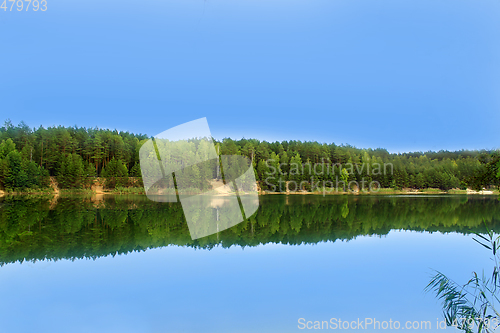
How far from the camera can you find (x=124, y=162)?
2235 inches

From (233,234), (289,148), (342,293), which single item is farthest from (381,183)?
(342,293)

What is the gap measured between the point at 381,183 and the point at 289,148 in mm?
24865

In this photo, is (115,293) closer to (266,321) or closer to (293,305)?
(266,321)

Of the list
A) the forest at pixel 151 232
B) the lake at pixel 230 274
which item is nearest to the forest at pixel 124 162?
the forest at pixel 151 232

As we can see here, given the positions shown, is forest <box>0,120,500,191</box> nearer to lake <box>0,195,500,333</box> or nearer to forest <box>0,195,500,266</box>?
forest <box>0,195,500,266</box>

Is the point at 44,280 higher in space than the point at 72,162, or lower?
lower

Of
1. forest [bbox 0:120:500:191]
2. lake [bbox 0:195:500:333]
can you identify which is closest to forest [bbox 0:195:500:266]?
lake [bbox 0:195:500:333]

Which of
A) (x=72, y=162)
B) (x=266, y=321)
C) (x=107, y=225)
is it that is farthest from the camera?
(x=72, y=162)

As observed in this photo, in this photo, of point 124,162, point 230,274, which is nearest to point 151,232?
point 230,274

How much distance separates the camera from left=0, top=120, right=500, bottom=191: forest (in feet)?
156

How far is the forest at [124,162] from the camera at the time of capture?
47.4m

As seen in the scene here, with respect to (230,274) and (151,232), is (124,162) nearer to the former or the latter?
(151,232)

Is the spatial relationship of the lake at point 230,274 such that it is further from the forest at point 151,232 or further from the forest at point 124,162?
the forest at point 124,162

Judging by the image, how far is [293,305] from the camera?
283 inches
